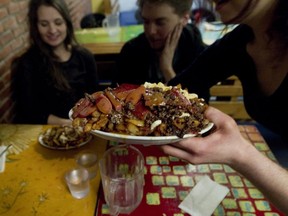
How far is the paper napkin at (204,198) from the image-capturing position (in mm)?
927

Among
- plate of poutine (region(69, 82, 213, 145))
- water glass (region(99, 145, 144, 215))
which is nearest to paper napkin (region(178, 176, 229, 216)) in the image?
water glass (region(99, 145, 144, 215))

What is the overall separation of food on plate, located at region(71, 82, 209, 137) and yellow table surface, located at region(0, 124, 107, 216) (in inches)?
12.9

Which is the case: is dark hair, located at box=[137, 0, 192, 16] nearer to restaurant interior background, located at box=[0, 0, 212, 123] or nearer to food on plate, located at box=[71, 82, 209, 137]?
restaurant interior background, located at box=[0, 0, 212, 123]

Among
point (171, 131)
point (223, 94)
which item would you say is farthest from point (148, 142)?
point (223, 94)

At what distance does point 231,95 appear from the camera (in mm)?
2814

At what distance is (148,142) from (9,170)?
0.70 m

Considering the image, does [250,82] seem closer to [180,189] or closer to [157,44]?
[180,189]

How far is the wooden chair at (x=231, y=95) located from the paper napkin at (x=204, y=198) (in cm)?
184

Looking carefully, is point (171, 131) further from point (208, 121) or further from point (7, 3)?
point (7, 3)

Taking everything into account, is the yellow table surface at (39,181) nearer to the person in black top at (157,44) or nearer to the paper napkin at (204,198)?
the paper napkin at (204,198)

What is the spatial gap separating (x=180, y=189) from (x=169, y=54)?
1134 millimetres

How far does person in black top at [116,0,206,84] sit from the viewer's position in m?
1.83

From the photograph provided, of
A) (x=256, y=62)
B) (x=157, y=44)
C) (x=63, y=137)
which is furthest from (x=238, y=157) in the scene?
(x=157, y=44)

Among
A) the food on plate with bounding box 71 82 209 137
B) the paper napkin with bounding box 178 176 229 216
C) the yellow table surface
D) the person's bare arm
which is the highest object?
the food on plate with bounding box 71 82 209 137
